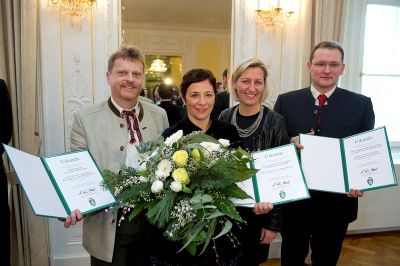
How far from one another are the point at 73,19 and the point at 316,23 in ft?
7.15

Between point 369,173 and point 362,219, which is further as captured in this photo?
point 362,219

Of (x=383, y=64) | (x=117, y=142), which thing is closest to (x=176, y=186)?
(x=117, y=142)

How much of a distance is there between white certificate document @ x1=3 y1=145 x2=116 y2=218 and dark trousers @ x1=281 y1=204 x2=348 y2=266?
1207mm

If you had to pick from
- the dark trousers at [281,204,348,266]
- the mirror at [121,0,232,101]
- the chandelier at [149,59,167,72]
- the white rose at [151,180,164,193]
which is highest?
the mirror at [121,0,232,101]

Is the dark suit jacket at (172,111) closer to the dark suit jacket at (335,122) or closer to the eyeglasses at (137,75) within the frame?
the dark suit jacket at (335,122)

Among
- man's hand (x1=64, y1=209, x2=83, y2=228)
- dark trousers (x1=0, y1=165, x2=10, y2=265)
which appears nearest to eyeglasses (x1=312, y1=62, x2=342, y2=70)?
man's hand (x1=64, y1=209, x2=83, y2=228)

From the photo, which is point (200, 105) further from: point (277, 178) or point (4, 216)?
point (4, 216)

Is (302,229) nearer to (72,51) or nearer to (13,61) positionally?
(72,51)

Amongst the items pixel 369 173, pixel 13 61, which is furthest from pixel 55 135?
pixel 369 173

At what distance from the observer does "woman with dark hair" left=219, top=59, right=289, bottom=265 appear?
71.1 inches

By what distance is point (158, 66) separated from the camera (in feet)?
11.6

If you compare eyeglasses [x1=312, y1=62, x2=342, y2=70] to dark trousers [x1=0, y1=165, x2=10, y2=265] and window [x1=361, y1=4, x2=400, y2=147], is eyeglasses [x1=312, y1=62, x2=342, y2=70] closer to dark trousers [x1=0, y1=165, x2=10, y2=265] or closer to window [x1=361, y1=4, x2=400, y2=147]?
dark trousers [x1=0, y1=165, x2=10, y2=265]

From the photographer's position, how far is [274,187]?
1.63m
